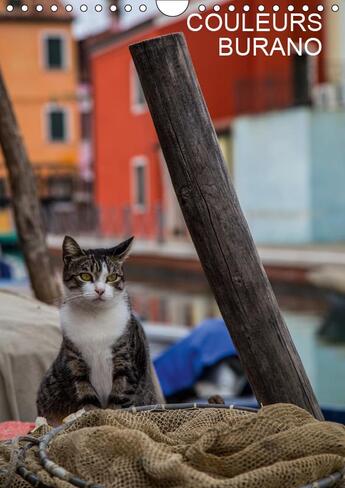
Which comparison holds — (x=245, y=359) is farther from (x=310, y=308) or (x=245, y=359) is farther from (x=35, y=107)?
(x=35, y=107)

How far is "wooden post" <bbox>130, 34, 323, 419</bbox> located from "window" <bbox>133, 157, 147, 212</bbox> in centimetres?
2778

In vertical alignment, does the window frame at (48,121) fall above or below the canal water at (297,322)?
above

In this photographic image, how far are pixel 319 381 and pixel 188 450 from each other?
10579mm

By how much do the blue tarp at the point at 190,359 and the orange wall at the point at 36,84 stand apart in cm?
3336

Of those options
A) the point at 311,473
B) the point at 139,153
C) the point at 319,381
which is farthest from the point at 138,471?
the point at 139,153

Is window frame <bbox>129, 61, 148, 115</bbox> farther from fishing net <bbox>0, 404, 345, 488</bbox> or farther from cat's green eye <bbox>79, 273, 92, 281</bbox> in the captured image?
fishing net <bbox>0, 404, 345, 488</bbox>

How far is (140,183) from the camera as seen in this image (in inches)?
1266

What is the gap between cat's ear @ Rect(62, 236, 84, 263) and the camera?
3.51m

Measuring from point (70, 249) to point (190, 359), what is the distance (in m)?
3.70

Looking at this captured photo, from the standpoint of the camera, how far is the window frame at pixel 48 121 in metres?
40.8

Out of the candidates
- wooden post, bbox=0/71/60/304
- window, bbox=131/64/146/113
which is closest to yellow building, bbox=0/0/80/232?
window, bbox=131/64/146/113

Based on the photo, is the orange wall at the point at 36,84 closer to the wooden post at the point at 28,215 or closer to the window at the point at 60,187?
the window at the point at 60,187

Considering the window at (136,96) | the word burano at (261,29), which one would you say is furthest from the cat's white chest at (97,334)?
the window at (136,96)

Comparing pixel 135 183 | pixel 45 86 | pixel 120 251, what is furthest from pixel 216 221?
pixel 45 86
